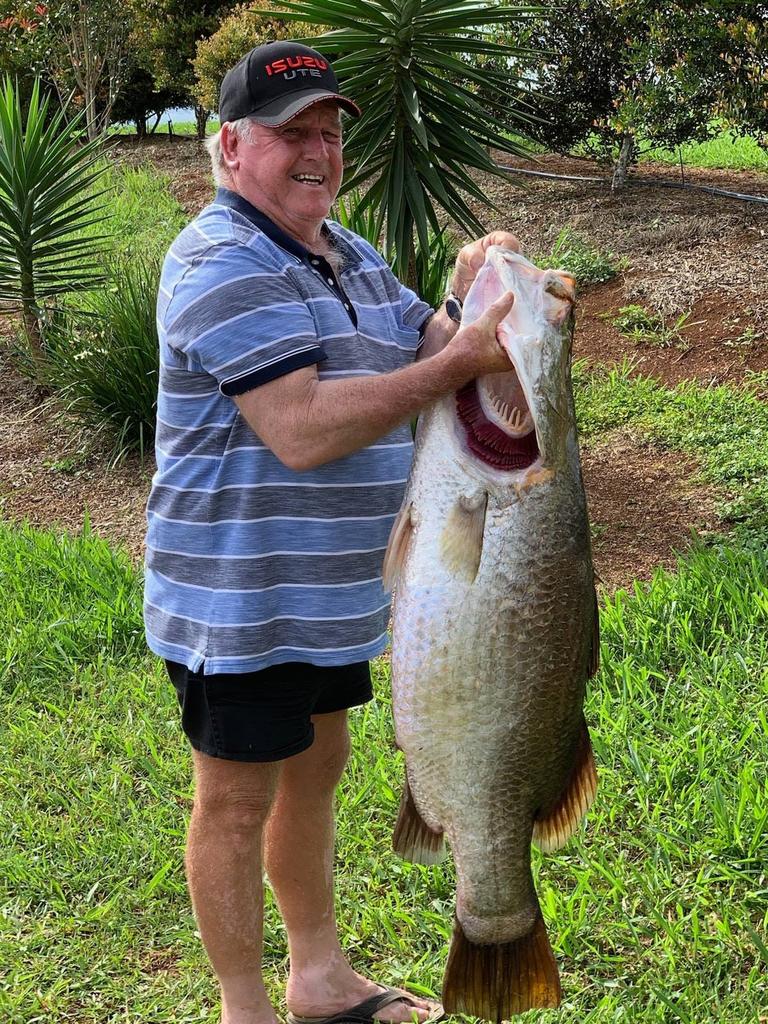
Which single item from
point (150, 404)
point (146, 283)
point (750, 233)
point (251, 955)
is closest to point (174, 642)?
point (251, 955)

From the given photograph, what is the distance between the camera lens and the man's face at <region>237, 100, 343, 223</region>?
2586 millimetres

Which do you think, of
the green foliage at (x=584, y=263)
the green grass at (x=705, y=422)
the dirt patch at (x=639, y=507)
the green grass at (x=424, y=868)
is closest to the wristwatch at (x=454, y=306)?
the green grass at (x=424, y=868)

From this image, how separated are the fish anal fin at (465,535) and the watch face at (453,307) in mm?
623

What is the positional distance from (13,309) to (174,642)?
6300mm

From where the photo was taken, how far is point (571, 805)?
240 cm

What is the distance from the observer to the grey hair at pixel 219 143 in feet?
8.49

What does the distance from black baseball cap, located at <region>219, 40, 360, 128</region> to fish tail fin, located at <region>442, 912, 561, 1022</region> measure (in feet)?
5.83

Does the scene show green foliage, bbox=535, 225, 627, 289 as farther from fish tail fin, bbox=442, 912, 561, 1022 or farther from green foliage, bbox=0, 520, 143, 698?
fish tail fin, bbox=442, 912, 561, 1022

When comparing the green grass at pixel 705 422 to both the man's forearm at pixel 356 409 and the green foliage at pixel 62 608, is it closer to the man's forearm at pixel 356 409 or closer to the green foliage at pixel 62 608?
the green foliage at pixel 62 608

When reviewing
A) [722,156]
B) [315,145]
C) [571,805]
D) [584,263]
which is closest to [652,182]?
[584,263]

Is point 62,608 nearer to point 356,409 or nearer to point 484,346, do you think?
point 356,409

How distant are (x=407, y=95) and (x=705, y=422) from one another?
8.54 feet

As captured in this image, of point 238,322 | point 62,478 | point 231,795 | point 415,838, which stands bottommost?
point 62,478

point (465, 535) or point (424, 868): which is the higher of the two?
point (465, 535)
